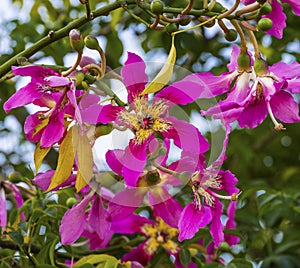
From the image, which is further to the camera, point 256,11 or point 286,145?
point 286,145

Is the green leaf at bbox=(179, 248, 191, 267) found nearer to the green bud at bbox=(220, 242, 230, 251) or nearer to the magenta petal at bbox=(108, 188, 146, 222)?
the green bud at bbox=(220, 242, 230, 251)

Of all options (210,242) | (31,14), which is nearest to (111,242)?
(210,242)

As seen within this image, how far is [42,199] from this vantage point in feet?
3.48

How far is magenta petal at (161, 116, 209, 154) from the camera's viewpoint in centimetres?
78

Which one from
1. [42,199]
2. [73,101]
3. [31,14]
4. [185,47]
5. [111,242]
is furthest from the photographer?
[31,14]

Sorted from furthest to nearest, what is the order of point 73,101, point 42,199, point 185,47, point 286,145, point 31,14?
point 286,145
point 31,14
point 185,47
point 42,199
point 73,101

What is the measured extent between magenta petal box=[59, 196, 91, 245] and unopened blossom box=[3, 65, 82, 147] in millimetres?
→ 121

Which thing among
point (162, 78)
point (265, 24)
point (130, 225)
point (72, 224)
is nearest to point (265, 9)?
point (265, 24)

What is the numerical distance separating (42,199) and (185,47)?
1.98 feet

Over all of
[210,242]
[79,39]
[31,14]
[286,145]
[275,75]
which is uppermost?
[79,39]

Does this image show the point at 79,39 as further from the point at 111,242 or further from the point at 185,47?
the point at 185,47

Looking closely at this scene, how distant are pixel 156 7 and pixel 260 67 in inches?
6.0

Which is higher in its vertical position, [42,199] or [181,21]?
[181,21]

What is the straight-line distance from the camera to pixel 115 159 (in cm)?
81
